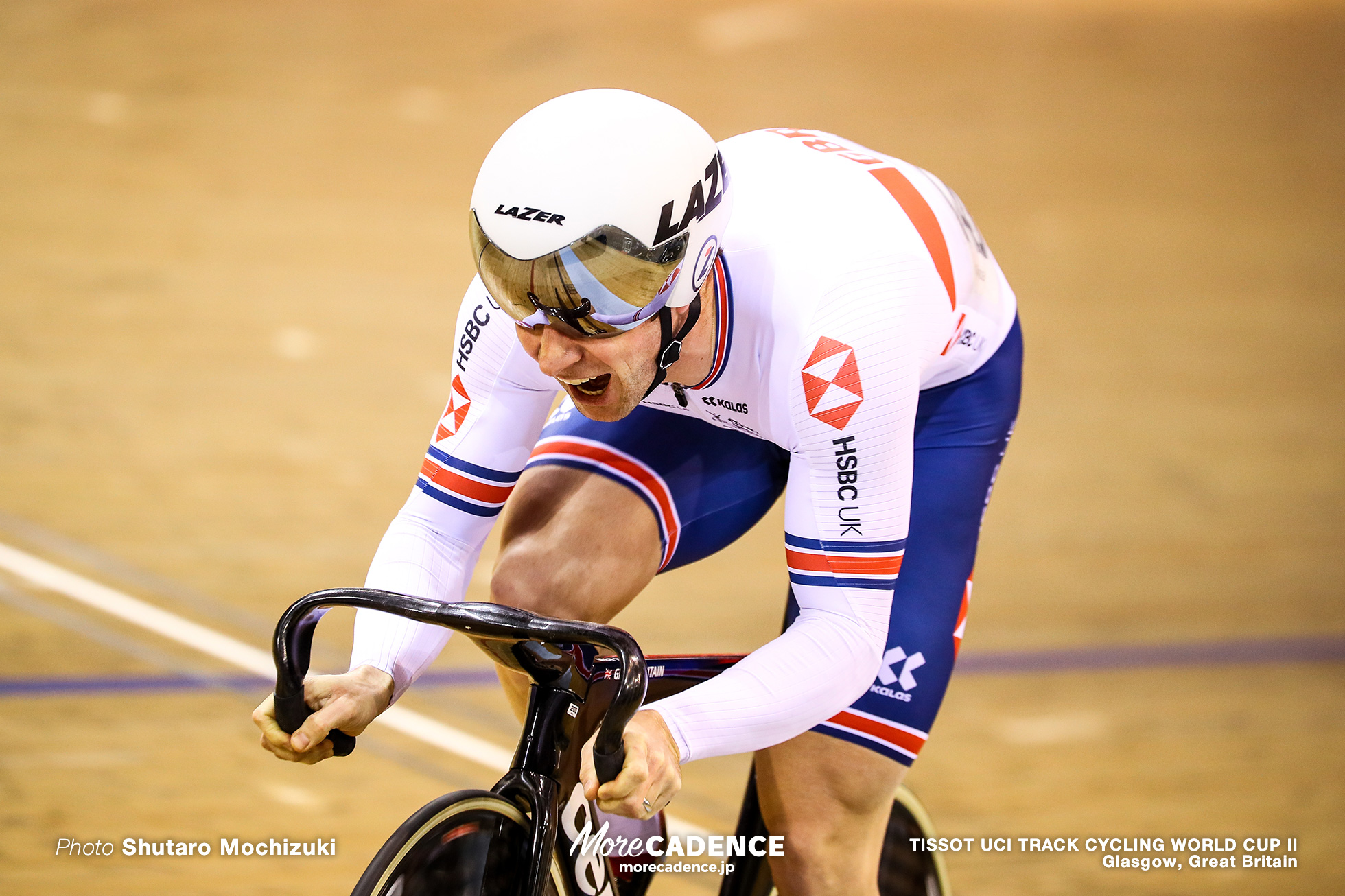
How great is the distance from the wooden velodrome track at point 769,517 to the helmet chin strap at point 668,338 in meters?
1.42

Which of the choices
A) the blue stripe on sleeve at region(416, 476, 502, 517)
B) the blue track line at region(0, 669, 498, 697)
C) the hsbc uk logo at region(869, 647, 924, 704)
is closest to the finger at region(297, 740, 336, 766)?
the blue stripe on sleeve at region(416, 476, 502, 517)

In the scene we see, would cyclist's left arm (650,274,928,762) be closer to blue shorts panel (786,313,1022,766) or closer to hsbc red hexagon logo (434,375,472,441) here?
blue shorts panel (786,313,1022,766)

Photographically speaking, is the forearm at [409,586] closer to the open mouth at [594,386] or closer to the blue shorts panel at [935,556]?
the open mouth at [594,386]

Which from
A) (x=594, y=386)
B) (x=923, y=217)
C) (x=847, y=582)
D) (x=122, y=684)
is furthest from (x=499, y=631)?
(x=122, y=684)

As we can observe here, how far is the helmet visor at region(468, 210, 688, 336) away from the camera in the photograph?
1365 mm

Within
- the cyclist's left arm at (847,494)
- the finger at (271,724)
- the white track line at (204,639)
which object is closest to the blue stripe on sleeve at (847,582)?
the cyclist's left arm at (847,494)

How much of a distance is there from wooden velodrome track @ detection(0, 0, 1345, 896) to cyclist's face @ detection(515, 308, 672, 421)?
140cm

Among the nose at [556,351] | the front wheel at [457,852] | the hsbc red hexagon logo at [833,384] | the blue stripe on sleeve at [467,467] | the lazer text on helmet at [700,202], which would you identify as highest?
the lazer text on helmet at [700,202]

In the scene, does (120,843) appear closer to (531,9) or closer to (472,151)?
(472,151)

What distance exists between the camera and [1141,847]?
2764 millimetres

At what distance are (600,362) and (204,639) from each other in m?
2.16

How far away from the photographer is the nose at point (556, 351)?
143cm

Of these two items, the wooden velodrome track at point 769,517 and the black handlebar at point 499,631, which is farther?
the wooden velodrome track at point 769,517

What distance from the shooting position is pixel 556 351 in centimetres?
144
